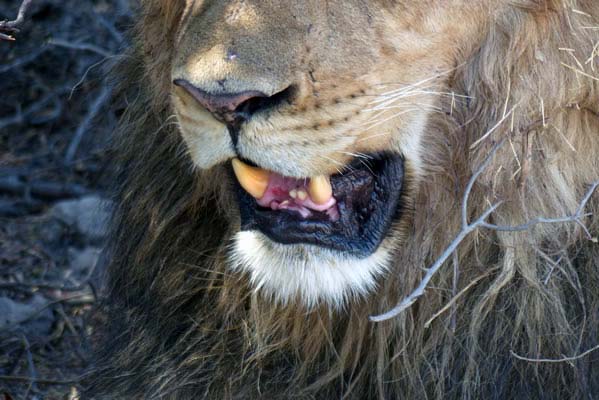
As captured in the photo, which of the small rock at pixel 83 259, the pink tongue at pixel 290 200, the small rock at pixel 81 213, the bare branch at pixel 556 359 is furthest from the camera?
the small rock at pixel 81 213

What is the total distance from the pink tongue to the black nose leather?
0.84ft

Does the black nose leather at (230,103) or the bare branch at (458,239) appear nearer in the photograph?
the black nose leather at (230,103)

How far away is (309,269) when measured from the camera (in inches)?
110

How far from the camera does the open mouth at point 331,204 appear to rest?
2.78m

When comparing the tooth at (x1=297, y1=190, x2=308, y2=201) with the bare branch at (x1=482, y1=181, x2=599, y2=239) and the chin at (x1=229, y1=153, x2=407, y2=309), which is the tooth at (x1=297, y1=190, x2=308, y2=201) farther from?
the bare branch at (x1=482, y1=181, x2=599, y2=239)

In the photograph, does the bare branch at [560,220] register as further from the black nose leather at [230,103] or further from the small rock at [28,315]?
the small rock at [28,315]

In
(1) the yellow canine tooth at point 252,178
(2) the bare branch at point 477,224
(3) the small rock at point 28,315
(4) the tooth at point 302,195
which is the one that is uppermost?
(1) the yellow canine tooth at point 252,178

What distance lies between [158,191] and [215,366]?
0.51 m

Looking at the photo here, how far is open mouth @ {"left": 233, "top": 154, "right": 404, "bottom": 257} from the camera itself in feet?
9.11

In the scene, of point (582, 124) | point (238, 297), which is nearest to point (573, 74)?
point (582, 124)

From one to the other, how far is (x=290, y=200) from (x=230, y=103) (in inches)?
14.2

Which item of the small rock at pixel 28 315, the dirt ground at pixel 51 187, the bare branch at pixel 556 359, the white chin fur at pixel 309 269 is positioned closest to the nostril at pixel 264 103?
the white chin fur at pixel 309 269

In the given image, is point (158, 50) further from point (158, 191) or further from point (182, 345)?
point (182, 345)

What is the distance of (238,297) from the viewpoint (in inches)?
129
